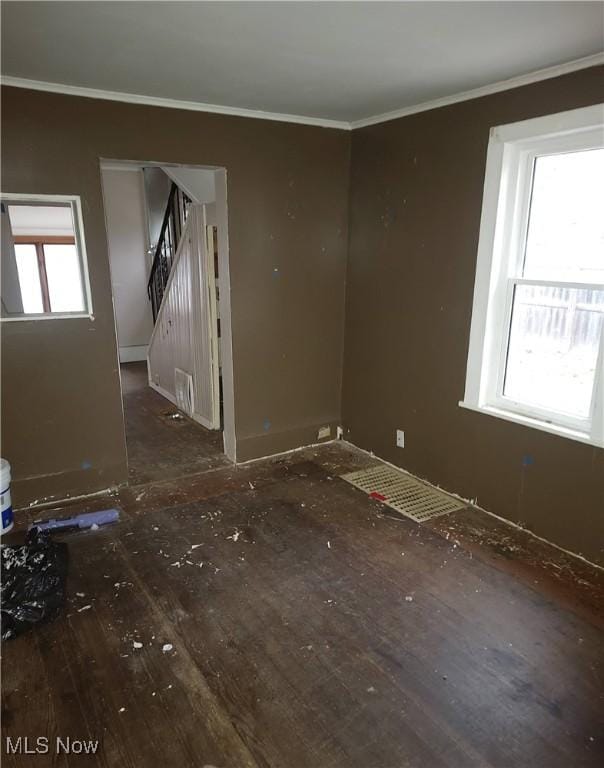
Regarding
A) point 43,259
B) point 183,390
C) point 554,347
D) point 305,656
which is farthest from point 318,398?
point 305,656

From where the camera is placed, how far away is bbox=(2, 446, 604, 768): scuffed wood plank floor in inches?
65.5

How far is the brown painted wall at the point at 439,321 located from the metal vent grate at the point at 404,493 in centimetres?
9

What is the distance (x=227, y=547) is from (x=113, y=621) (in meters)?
0.70

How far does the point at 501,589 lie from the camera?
7.93 ft

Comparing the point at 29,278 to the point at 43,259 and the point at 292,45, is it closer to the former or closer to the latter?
the point at 43,259

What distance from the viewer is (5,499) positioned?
275 centimetres

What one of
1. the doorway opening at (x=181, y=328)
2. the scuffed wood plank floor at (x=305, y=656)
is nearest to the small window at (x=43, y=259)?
the doorway opening at (x=181, y=328)

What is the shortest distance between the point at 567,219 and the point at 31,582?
3.13 meters

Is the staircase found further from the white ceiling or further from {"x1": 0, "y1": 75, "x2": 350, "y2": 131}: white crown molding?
the white ceiling

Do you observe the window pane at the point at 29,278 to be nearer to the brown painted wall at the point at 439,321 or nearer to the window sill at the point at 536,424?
the brown painted wall at the point at 439,321

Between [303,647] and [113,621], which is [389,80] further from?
[113,621]

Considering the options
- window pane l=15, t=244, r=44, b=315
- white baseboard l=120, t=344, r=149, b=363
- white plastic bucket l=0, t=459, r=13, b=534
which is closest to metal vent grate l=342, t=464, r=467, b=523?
white plastic bucket l=0, t=459, r=13, b=534

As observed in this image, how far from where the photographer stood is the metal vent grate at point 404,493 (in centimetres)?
313

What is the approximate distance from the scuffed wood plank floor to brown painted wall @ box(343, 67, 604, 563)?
44cm
